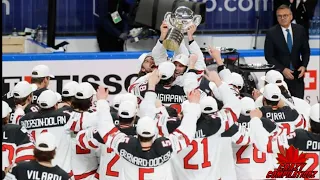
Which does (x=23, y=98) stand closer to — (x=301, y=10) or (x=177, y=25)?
(x=177, y=25)

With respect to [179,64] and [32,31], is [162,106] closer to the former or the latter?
[179,64]

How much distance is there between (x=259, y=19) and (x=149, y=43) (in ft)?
6.54

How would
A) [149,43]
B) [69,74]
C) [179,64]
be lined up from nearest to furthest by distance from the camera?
[179,64]
[69,74]
[149,43]

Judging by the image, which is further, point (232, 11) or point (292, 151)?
point (232, 11)

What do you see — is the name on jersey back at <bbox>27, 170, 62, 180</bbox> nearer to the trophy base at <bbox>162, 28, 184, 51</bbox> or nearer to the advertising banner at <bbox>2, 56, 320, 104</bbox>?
the trophy base at <bbox>162, 28, 184, 51</bbox>

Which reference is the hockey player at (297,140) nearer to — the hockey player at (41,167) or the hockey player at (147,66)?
the hockey player at (41,167)

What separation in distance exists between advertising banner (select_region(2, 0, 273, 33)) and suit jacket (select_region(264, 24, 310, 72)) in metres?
2.49

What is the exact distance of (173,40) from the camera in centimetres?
1263

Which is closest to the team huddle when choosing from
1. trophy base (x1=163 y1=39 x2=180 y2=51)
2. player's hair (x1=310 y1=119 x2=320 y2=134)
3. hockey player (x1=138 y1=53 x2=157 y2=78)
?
player's hair (x1=310 y1=119 x2=320 y2=134)

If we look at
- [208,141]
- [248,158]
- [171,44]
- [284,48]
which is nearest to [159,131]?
[208,141]

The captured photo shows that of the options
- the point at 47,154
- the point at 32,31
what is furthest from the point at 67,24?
the point at 47,154

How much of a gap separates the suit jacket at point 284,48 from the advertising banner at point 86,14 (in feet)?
8.17

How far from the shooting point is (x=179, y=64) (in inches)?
494

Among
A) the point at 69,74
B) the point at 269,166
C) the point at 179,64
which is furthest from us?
the point at 69,74
